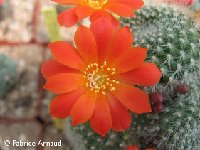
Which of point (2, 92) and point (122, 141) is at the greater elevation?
point (2, 92)

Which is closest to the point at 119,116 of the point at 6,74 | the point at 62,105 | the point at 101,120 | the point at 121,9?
the point at 101,120

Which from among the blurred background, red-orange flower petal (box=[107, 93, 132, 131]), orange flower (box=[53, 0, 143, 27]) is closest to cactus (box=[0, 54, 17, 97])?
the blurred background

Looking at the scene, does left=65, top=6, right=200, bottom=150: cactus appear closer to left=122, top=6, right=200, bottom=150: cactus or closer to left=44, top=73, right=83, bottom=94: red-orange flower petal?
left=122, top=6, right=200, bottom=150: cactus

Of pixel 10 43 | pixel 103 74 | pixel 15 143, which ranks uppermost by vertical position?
pixel 10 43

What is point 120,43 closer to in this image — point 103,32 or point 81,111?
point 103,32

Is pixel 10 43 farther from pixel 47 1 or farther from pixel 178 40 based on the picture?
pixel 178 40

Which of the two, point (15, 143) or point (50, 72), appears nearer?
point (50, 72)

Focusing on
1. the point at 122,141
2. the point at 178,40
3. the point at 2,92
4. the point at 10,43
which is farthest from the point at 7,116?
the point at 178,40
